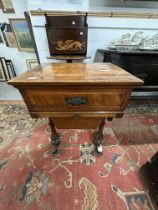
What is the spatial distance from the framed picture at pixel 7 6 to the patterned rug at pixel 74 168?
1.47 m

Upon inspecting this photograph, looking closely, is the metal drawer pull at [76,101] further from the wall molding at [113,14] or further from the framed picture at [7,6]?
the framed picture at [7,6]

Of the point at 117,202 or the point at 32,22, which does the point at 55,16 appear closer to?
the point at 32,22

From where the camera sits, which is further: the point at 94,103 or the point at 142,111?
the point at 142,111

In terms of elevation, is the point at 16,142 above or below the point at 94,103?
below

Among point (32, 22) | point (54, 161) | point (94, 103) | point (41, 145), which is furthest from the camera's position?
point (32, 22)

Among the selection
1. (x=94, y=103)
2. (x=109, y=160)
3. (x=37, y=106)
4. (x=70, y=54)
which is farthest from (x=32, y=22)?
(x=109, y=160)

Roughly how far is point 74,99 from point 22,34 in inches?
65.9

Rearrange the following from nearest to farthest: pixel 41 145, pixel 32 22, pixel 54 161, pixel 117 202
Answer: pixel 117 202, pixel 54 161, pixel 41 145, pixel 32 22

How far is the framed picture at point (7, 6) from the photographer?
5.24 feet

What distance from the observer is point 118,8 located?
1.42 metres

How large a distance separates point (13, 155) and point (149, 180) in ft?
3.62

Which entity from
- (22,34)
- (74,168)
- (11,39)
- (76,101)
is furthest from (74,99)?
(11,39)

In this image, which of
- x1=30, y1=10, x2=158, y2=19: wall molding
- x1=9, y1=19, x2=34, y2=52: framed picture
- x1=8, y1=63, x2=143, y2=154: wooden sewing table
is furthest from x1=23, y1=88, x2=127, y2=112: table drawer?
x1=9, y1=19, x2=34, y2=52: framed picture

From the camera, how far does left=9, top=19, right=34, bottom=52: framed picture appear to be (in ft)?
5.56
